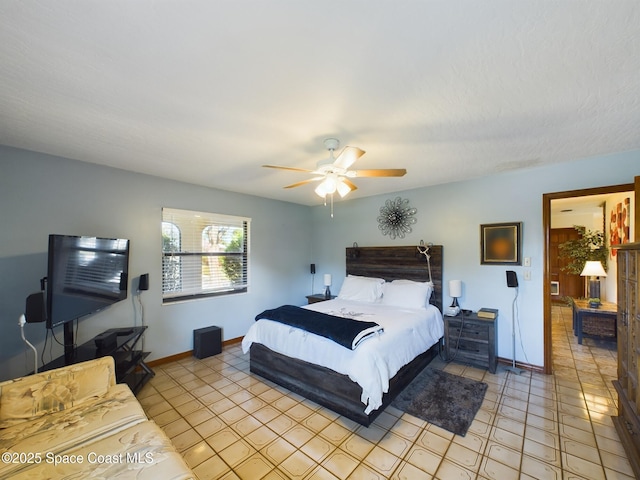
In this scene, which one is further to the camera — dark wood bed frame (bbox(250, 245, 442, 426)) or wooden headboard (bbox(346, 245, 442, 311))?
wooden headboard (bbox(346, 245, 442, 311))

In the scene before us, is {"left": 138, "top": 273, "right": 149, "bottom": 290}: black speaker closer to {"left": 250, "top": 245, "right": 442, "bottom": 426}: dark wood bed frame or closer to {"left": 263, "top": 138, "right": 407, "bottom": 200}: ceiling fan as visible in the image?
{"left": 250, "top": 245, "right": 442, "bottom": 426}: dark wood bed frame

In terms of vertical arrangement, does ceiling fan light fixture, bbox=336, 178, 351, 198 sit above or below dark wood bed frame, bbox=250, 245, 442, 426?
above

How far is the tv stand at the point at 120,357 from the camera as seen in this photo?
2289 millimetres

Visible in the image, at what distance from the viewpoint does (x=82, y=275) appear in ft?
7.61

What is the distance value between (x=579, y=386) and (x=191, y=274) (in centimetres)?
476

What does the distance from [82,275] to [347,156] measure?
8.04 feet

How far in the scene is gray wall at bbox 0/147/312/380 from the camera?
2486 mm

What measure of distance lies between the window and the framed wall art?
349 cm

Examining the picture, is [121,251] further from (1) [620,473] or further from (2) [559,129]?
(1) [620,473]

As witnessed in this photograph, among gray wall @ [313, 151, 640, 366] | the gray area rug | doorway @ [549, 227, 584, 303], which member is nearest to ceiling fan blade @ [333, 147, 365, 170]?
the gray area rug

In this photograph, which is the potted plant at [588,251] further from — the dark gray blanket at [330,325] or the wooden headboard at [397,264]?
the dark gray blanket at [330,325]

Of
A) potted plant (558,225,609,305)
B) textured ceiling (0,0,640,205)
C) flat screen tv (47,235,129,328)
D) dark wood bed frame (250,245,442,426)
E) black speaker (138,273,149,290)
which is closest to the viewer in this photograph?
textured ceiling (0,0,640,205)

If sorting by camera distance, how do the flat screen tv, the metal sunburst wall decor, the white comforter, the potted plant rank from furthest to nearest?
the potted plant, the metal sunburst wall decor, the white comforter, the flat screen tv

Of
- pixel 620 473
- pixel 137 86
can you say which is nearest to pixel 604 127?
pixel 620 473
